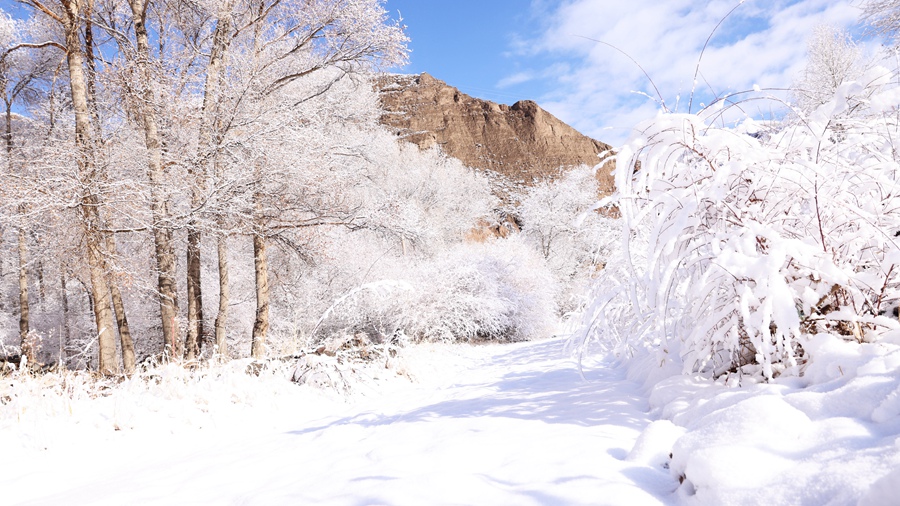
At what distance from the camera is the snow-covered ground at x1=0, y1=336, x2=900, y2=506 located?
1.34 m

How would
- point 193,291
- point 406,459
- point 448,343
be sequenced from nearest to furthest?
point 406,459, point 193,291, point 448,343

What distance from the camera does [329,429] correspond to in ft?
10.1

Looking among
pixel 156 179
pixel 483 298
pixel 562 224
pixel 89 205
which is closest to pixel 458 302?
pixel 483 298

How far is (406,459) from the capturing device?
6.75 feet

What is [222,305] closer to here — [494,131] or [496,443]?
[496,443]

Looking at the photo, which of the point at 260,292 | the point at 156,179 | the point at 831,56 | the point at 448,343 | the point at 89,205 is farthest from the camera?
the point at 831,56

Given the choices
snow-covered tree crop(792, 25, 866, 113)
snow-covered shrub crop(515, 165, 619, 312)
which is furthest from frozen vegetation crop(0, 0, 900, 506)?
snow-covered shrub crop(515, 165, 619, 312)

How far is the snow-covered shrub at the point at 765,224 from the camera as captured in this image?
1967 mm

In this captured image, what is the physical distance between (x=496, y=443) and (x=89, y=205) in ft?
23.5

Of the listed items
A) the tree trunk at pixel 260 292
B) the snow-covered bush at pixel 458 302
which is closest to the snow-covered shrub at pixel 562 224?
the snow-covered bush at pixel 458 302

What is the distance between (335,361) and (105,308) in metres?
4.29

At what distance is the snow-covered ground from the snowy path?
0.03 ft

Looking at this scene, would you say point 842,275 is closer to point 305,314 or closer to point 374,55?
point 374,55

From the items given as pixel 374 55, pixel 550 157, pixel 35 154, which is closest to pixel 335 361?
pixel 374 55
